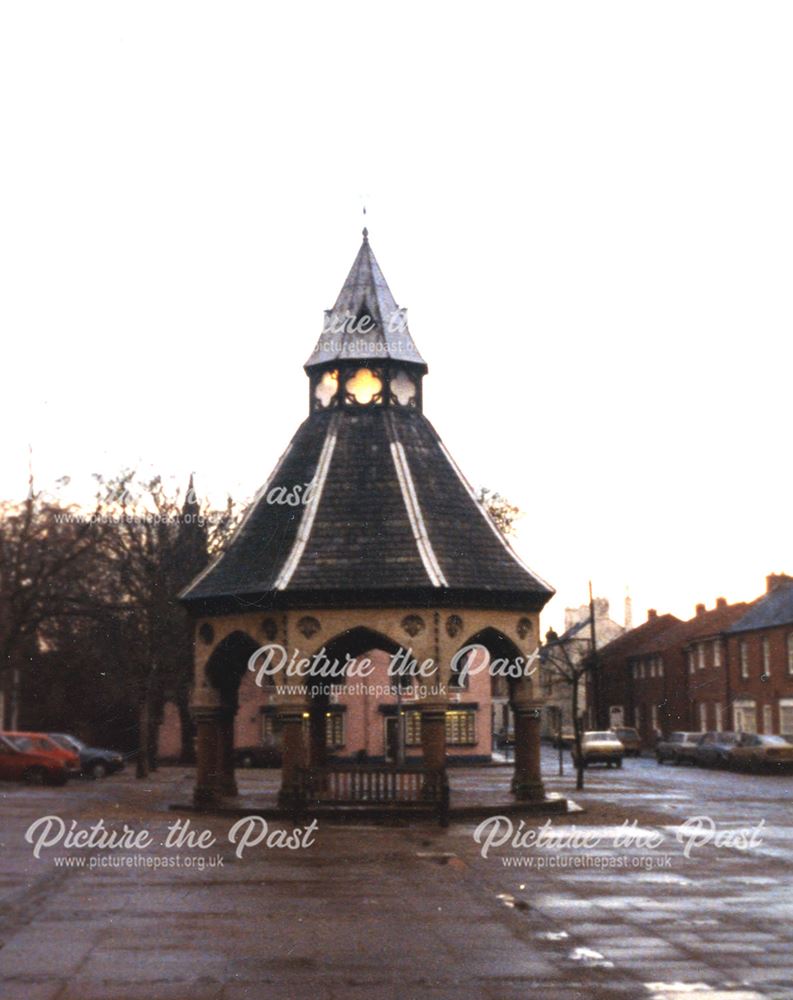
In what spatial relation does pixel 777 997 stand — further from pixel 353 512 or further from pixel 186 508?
pixel 186 508

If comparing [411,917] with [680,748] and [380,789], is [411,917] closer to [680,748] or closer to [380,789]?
[380,789]

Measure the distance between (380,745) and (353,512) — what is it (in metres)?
30.6

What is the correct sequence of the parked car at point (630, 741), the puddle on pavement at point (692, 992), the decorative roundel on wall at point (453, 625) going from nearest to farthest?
1. the puddle on pavement at point (692, 992)
2. the decorative roundel on wall at point (453, 625)
3. the parked car at point (630, 741)

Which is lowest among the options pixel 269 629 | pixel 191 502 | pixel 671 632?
pixel 269 629

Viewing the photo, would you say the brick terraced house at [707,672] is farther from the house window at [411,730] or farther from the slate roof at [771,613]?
the house window at [411,730]

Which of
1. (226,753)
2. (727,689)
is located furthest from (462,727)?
(226,753)

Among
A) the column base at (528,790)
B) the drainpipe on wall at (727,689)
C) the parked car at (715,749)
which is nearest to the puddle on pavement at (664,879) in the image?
the column base at (528,790)

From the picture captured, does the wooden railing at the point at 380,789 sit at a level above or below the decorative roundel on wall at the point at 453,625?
below

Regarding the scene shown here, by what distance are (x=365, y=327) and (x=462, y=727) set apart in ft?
102

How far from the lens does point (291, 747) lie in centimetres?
2667

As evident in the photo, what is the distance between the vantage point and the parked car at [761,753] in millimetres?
49906

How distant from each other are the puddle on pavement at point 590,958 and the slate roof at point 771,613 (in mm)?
48651

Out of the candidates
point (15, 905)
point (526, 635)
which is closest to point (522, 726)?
point (526, 635)

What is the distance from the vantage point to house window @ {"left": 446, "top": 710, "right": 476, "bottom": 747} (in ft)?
190
